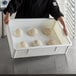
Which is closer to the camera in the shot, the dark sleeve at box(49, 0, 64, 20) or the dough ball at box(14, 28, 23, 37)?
the dough ball at box(14, 28, 23, 37)

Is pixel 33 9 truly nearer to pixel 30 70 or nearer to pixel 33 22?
pixel 33 22

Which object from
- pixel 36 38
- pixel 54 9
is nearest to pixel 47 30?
pixel 36 38

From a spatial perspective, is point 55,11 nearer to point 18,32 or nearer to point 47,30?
point 47,30

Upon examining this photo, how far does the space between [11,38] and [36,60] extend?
159 mm

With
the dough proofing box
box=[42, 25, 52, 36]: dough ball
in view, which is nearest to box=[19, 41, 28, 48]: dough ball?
the dough proofing box

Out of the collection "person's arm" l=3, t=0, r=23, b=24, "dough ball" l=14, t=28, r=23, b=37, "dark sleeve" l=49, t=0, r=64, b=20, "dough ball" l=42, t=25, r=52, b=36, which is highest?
"person's arm" l=3, t=0, r=23, b=24

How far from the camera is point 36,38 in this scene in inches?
49.1

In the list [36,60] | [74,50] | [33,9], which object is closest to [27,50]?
[36,60]

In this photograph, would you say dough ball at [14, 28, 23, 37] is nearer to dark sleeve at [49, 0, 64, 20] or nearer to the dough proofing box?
the dough proofing box

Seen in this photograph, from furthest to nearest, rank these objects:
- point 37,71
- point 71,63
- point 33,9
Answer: point 33,9 → point 71,63 → point 37,71

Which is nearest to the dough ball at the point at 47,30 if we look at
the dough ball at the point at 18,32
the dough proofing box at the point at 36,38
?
the dough proofing box at the point at 36,38

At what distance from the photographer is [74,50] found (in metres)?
1.22

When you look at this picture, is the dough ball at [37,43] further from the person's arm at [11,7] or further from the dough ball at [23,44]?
the person's arm at [11,7]

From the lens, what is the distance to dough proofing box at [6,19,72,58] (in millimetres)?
1062
